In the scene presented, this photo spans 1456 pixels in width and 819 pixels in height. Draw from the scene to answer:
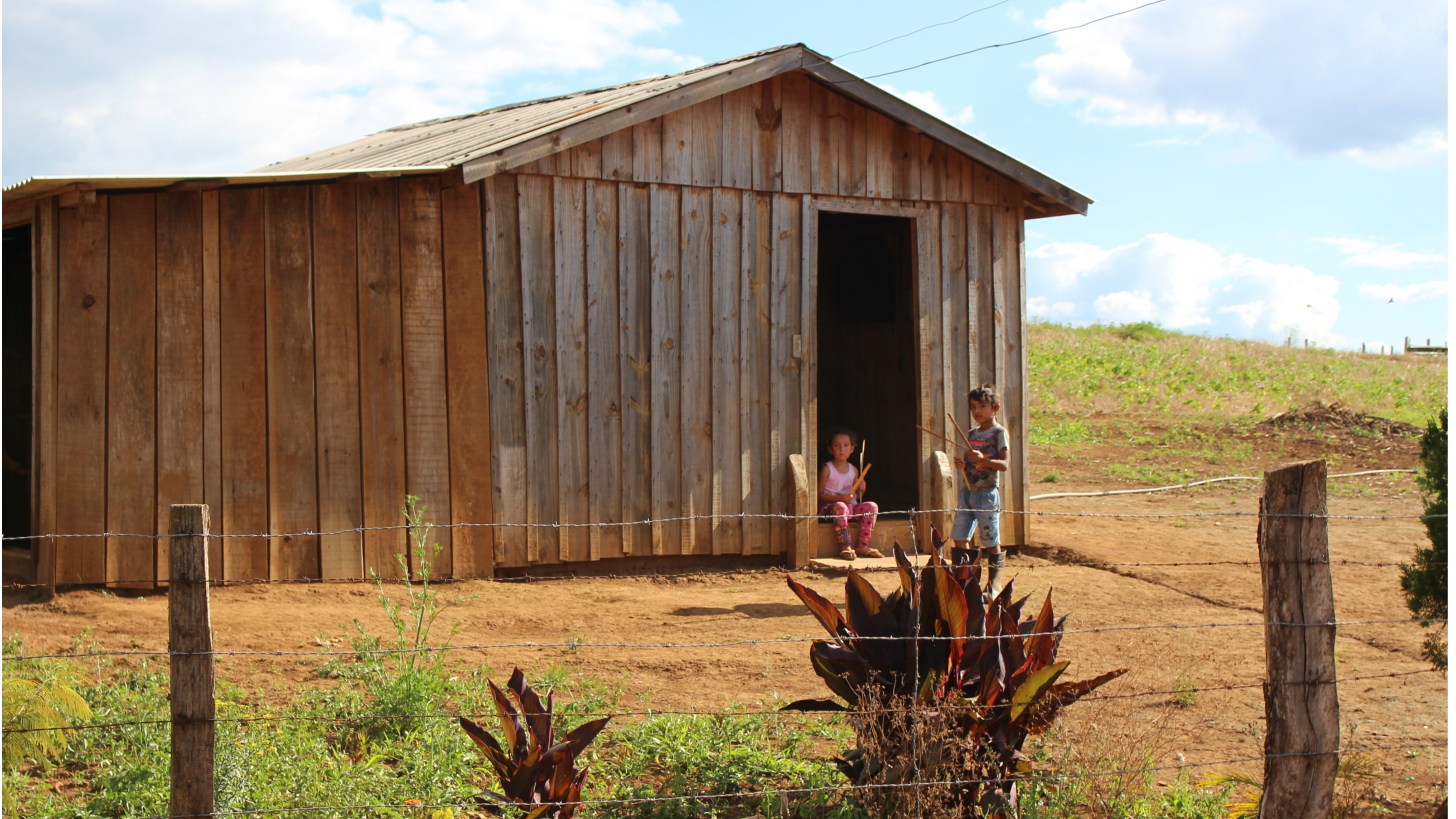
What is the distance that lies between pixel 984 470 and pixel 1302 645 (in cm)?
383

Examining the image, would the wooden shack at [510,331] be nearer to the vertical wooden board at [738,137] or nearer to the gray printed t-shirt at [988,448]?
the vertical wooden board at [738,137]

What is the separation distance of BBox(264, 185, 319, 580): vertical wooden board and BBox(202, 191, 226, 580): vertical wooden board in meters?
0.30

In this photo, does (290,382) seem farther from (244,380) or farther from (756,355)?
(756,355)

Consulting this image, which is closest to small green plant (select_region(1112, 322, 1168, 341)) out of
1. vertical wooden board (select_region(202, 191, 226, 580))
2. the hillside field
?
the hillside field

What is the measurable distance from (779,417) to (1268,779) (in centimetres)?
556

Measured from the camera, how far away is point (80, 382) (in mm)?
7238

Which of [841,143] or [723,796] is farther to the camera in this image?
[841,143]

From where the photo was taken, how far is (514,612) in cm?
732

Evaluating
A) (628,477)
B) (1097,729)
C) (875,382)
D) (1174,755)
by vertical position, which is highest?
(875,382)

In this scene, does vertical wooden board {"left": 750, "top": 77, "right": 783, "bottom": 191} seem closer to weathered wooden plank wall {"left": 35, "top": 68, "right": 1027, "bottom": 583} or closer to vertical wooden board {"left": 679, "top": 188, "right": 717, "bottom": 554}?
weathered wooden plank wall {"left": 35, "top": 68, "right": 1027, "bottom": 583}

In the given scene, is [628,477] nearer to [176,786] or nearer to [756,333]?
[756,333]

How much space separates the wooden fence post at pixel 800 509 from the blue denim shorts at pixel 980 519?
1575 millimetres

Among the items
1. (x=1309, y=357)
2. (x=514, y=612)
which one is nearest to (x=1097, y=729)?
(x=514, y=612)

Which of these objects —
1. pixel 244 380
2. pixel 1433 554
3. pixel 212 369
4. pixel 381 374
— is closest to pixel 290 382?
pixel 244 380
